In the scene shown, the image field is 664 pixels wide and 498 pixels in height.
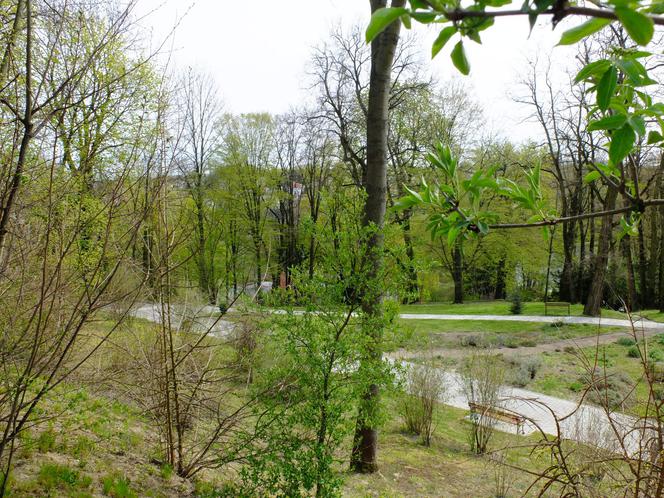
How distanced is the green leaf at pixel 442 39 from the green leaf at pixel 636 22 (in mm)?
250

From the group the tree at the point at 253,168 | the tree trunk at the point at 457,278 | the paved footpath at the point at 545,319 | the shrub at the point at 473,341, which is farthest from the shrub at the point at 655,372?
the tree at the point at 253,168

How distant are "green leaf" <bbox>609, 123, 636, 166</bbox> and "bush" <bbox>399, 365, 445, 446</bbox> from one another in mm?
7750

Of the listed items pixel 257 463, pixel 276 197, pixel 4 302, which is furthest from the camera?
pixel 276 197

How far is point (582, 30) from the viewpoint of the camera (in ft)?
2.30

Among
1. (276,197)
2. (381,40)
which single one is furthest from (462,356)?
(276,197)

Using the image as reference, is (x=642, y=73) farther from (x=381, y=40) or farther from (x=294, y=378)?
(x=381, y=40)

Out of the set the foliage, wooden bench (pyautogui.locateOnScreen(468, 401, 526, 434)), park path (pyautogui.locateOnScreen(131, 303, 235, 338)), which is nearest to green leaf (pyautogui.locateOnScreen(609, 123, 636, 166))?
wooden bench (pyautogui.locateOnScreen(468, 401, 526, 434))

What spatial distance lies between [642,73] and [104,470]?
5110 millimetres


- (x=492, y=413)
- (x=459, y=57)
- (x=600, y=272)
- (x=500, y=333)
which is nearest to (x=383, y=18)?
(x=459, y=57)

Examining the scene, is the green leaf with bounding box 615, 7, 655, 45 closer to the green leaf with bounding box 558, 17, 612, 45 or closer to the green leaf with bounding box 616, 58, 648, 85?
the green leaf with bounding box 558, 17, 612, 45

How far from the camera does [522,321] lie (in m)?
19.0

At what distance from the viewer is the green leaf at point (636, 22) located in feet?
2.04

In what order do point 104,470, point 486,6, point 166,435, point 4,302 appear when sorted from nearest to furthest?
1. point 486,6
2. point 4,302
3. point 104,470
4. point 166,435

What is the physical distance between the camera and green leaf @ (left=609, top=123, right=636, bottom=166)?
85 cm
